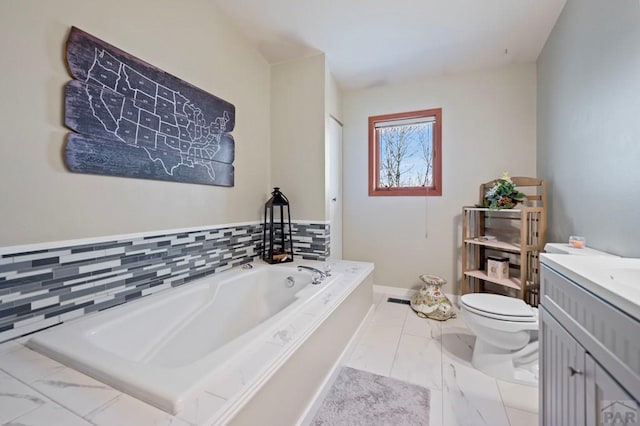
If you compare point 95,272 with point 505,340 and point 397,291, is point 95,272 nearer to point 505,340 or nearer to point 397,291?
point 505,340

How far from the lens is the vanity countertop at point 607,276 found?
577 millimetres

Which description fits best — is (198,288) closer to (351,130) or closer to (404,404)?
(404,404)

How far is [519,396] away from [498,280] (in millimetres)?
1046

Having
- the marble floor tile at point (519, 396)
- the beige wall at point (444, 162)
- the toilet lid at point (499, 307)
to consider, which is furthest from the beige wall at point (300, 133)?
the marble floor tile at point (519, 396)

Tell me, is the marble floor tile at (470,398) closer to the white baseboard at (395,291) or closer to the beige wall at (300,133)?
the white baseboard at (395,291)

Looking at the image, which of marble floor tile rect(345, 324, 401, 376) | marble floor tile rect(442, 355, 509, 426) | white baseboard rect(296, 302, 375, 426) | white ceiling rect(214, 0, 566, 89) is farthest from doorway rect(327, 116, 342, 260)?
marble floor tile rect(442, 355, 509, 426)

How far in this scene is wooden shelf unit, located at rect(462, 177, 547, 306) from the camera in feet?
6.80

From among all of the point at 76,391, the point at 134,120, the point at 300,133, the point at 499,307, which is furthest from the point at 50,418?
the point at 300,133

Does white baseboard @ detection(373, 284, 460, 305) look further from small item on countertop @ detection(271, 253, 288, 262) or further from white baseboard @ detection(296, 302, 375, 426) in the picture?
small item on countertop @ detection(271, 253, 288, 262)

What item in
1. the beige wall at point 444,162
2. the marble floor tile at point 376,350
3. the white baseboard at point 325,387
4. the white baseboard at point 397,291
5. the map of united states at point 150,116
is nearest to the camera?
the white baseboard at point 325,387

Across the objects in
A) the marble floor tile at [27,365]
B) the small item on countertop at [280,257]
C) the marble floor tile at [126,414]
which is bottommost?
the marble floor tile at [126,414]

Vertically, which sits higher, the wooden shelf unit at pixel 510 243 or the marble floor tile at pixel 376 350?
the wooden shelf unit at pixel 510 243

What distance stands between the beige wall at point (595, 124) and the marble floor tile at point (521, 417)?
2.90ft

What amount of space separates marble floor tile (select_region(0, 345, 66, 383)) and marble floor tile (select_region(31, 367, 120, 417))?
4 centimetres
